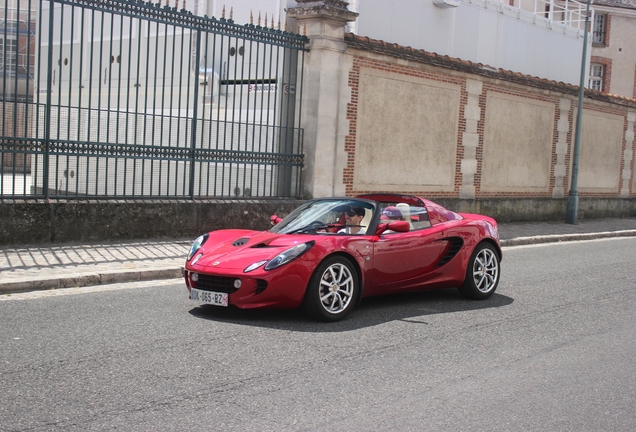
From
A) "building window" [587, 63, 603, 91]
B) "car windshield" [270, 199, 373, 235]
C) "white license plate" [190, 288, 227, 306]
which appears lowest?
"white license plate" [190, 288, 227, 306]

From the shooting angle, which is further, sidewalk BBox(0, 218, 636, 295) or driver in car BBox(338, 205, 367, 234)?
sidewalk BBox(0, 218, 636, 295)

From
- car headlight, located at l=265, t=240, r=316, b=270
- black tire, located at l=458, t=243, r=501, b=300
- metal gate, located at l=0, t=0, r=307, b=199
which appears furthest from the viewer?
metal gate, located at l=0, t=0, r=307, b=199

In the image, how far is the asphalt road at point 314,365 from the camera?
171 inches

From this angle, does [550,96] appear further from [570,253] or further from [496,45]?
[570,253]

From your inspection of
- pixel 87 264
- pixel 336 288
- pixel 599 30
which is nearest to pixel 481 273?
pixel 336 288

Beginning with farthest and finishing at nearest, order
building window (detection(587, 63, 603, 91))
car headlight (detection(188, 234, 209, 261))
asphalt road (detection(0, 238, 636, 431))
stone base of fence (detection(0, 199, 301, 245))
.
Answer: building window (detection(587, 63, 603, 91)) → stone base of fence (detection(0, 199, 301, 245)) → car headlight (detection(188, 234, 209, 261)) → asphalt road (detection(0, 238, 636, 431))

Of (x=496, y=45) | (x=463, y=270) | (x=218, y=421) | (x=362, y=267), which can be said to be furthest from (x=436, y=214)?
(x=496, y=45)

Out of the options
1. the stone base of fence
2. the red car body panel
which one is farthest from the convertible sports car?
the stone base of fence

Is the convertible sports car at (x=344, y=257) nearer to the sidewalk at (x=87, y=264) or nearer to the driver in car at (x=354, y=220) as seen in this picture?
the driver in car at (x=354, y=220)

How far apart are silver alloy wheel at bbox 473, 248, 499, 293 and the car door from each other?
0.64 metres

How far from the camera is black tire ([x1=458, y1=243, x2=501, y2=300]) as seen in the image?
8367 mm

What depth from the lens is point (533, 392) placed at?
501 centimetres

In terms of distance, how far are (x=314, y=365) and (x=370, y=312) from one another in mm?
2202

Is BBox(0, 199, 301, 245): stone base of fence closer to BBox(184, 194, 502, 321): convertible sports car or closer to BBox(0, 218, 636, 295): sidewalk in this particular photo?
A: BBox(0, 218, 636, 295): sidewalk
